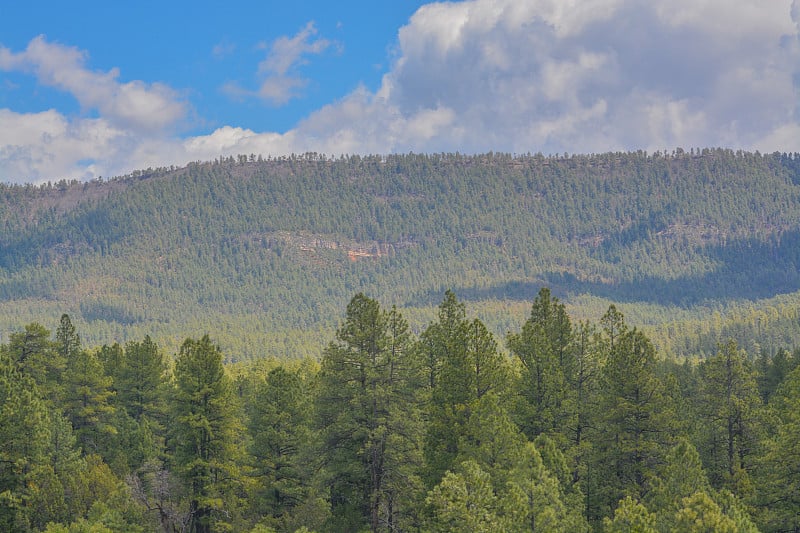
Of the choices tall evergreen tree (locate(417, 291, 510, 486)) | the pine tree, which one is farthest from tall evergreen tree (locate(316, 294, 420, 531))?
the pine tree

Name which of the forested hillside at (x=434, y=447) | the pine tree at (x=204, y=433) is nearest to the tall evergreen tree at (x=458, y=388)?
the forested hillside at (x=434, y=447)

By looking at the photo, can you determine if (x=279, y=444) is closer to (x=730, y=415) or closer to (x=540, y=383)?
(x=540, y=383)

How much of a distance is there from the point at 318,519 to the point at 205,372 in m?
11.0

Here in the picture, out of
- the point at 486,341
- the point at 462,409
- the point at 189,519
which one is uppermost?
the point at 486,341

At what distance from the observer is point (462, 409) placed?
47.2m

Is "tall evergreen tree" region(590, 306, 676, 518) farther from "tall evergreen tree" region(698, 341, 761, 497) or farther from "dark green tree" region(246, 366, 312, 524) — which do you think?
"dark green tree" region(246, 366, 312, 524)

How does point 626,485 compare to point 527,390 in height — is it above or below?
below

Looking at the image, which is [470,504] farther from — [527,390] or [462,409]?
[527,390]

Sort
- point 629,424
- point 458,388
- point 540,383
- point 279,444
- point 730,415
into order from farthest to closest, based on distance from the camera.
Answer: point 279,444 → point 730,415 → point 540,383 → point 629,424 → point 458,388

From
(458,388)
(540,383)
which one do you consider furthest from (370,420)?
(540,383)

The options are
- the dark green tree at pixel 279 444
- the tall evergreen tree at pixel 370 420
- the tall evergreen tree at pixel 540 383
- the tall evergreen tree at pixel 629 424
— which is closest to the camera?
the tall evergreen tree at pixel 370 420

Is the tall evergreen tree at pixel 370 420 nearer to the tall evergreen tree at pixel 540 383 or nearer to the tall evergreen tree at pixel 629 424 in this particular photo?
the tall evergreen tree at pixel 540 383

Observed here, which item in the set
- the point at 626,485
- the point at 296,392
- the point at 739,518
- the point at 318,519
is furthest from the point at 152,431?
the point at 739,518

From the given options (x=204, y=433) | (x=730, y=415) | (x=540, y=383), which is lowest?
(x=730, y=415)
